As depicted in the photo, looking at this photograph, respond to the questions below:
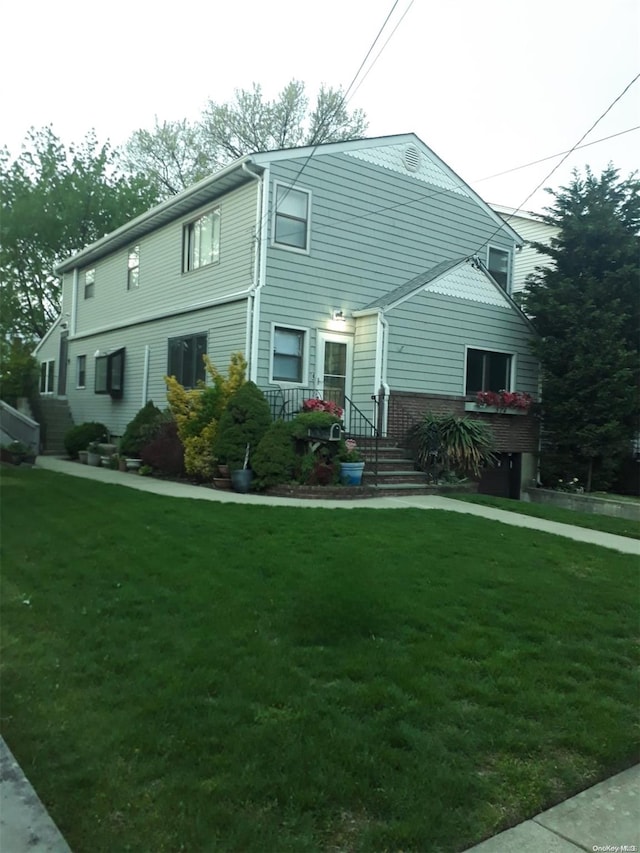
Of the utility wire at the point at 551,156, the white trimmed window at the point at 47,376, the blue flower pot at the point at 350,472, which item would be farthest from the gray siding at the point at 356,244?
the white trimmed window at the point at 47,376

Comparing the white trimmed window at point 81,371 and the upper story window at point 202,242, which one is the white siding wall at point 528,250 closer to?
the upper story window at point 202,242

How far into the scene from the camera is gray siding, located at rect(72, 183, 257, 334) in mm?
12562

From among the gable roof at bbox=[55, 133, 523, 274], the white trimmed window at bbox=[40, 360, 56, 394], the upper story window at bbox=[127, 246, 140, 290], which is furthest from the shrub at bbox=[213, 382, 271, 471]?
the white trimmed window at bbox=[40, 360, 56, 394]

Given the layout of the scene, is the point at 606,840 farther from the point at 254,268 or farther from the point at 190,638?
the point at 254,268

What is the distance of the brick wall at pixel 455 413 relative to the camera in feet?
41.1

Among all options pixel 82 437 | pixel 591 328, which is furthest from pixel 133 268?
pixel 591 328

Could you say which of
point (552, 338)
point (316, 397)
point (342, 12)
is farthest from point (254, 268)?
point (552, 338)

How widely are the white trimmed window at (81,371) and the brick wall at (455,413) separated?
36.0 feet

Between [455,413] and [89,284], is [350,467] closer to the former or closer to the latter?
[455,413]

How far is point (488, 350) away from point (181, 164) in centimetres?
2202

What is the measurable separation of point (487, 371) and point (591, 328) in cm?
235

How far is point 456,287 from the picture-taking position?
541 inches

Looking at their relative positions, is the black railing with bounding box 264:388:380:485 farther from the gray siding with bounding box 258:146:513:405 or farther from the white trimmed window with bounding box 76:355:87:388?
the white trimmed window with bounding box 76:355:87:388

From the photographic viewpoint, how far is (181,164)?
3061 cm
